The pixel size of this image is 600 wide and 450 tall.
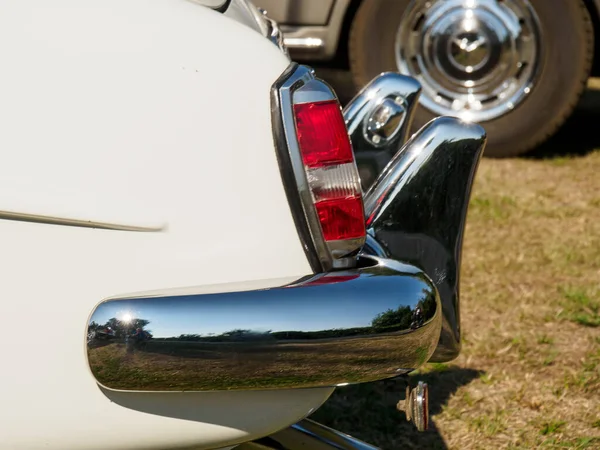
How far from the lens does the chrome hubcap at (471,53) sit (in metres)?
4.67

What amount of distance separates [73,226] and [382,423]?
1.43 metres

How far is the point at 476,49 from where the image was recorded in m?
4.72

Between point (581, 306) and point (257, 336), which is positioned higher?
point (257, 336)

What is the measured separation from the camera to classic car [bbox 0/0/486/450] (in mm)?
1256

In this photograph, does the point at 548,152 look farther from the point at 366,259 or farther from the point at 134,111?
the point at 134,111

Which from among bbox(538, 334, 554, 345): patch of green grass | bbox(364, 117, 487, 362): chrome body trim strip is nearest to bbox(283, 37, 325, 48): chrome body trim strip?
bbox(538, 334, 554, 345): patch of green grass

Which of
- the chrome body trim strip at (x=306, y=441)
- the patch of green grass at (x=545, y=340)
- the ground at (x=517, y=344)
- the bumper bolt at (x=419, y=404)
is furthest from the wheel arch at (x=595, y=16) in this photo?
the bumper bolt at (x=419, y=404)

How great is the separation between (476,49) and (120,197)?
3770 mm

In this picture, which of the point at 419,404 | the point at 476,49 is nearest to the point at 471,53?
the point at 476,49

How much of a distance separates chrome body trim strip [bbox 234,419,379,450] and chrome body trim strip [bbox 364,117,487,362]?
0.28 m

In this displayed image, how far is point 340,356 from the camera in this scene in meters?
1.33

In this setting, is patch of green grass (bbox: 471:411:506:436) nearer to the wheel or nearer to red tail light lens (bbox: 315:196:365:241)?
red tail light lens (bbox: 315:196:365:241)

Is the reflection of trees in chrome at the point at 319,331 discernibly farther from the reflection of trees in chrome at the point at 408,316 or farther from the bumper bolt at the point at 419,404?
the bumper bolt at the point at 419,404

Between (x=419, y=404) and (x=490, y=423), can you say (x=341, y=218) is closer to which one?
(x=419, y=404)
